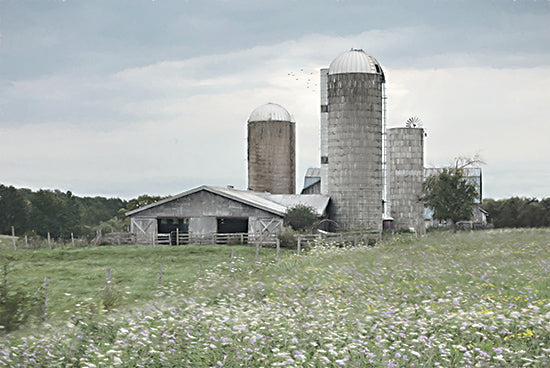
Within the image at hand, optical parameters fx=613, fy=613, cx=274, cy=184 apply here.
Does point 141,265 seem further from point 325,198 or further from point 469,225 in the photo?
point 469,225

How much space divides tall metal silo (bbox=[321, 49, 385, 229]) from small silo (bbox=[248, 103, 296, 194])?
11.6 m

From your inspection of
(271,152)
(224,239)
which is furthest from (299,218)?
(271,152)

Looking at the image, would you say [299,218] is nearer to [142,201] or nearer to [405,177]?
[405,177]

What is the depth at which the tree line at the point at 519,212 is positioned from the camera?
69.1m

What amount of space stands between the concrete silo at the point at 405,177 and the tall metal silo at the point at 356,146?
10.1 meters

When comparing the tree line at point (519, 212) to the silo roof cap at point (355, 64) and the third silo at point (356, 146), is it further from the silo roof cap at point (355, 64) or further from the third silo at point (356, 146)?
the silo roof cap at point (355, 64)

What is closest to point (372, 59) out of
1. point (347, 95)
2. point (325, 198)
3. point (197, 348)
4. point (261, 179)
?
point (347, 95)

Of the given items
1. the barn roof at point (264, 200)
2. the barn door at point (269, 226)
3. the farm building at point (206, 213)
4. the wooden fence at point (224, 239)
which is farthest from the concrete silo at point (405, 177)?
the wooden fence at point (224, 239)

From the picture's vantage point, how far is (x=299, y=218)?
4434cm

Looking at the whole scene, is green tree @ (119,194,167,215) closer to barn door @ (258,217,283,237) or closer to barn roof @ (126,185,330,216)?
barn roof @ (126,185,330,216)

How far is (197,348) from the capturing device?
377 inches

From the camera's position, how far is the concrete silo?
61.2m

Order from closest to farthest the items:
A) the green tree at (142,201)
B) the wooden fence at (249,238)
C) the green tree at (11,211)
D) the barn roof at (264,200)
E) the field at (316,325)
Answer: the field at (316,325) → the wooden fence at (249,238) → the barn roof at (264,200) → the green tree at (142,201) → the green tree at (11,211)

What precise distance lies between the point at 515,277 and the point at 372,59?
124ft
